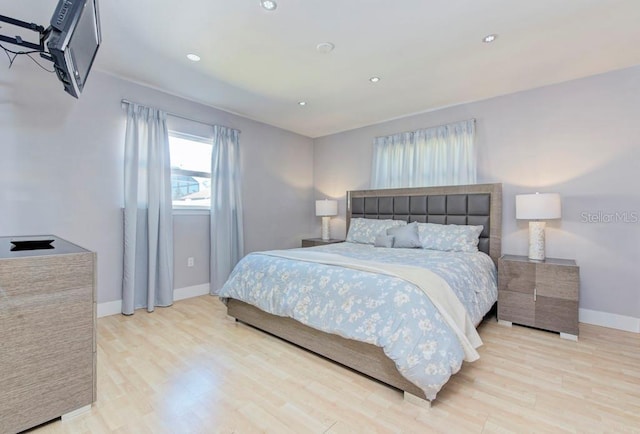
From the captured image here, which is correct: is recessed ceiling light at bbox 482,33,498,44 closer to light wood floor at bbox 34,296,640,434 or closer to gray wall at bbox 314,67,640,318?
gray wall at bbox 314,67,640,318

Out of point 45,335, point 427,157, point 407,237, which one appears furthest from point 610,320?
point 45,335

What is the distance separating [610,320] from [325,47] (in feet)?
12.3

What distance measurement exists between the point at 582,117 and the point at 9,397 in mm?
4837

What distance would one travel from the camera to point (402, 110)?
159 inches

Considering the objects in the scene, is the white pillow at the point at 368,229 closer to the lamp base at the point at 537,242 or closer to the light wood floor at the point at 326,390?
the lamp base at the point at 537,242

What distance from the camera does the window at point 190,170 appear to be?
12.2ft

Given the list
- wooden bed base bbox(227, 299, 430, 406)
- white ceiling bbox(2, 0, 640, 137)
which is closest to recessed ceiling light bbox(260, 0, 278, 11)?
white ceiling bbox(2, 0, 640, 137)

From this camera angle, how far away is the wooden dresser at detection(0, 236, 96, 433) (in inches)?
52.9

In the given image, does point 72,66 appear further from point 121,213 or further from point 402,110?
point 402,110

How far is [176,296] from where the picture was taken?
3674mm

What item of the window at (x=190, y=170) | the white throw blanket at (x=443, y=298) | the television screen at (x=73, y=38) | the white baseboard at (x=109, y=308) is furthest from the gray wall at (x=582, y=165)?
the white baseboard at (x=109, y=308)

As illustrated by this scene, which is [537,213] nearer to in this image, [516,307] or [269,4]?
[516,307]

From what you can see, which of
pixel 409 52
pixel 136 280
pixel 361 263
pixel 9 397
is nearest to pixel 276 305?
pixel 361 263

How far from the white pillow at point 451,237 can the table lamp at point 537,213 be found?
50 cm
